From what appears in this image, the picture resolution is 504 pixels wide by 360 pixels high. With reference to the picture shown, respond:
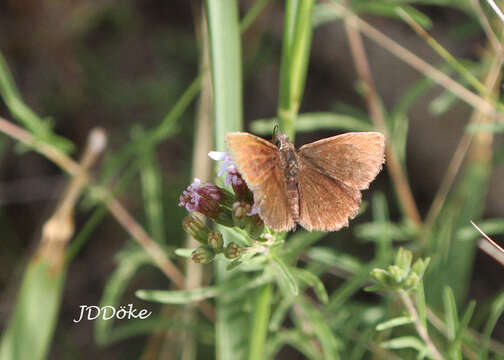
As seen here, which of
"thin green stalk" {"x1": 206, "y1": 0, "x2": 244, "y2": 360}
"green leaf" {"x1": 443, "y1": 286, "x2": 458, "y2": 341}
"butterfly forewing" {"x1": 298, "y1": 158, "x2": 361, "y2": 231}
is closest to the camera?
"butterfly forewing" {"x1": 298, "y1": 158, "x2": 361, "y2": 231}

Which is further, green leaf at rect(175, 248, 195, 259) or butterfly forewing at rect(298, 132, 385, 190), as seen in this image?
green leaf at rect(175, 248, 195, 259)

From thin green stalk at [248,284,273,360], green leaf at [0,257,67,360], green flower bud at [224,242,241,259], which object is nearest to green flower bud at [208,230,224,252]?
green flower bud at [224,242,241,259]

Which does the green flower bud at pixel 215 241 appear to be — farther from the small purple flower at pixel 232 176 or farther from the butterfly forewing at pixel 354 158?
the butterfly forewing at pixel 354 158

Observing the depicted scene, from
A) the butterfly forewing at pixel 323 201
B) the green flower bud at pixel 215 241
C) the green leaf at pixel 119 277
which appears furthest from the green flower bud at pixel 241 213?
the green leaf at pixel 119 277

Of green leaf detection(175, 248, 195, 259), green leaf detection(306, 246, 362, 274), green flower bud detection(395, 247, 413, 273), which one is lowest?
green flower bud detection(395, 247, 413, 273)

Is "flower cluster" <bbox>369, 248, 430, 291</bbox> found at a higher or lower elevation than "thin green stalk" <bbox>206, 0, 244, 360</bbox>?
lower

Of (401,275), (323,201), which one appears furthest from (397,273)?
(323,201)

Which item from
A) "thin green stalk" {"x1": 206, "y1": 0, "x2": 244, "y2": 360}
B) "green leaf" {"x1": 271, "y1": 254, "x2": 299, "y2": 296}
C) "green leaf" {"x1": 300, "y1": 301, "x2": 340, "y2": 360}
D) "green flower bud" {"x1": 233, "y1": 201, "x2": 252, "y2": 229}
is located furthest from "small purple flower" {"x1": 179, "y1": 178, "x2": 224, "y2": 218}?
"green leaf" {"x1": 300, "y1": 301, "x2": 340, "y2": 360}

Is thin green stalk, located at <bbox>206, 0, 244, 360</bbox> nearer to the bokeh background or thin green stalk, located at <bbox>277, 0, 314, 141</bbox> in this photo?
thin green stalk, located at <bbox>277, 0, 314, 141</bbox>

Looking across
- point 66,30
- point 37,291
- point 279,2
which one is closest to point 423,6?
point 279,2

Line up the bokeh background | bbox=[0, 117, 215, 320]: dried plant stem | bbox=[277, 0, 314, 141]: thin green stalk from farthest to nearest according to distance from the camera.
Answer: the bokeh background, bbox=[0, 117, 215, 320]: dried plant stem, bbox=[277, 0, 314, 141]: thin green stalk
